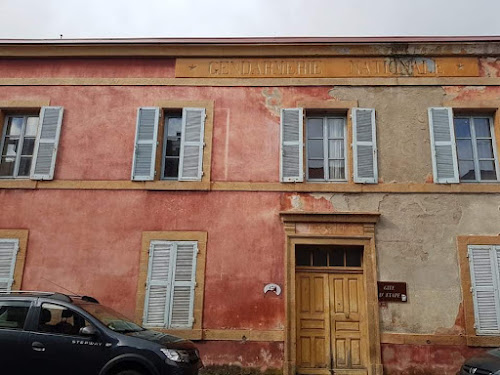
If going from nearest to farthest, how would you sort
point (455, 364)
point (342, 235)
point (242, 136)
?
point (455, 364) → point (342, 235) → point (242, 136)

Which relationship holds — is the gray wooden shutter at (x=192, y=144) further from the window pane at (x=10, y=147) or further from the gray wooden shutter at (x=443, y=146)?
the gray wooden shutter at (x=443, y=146)

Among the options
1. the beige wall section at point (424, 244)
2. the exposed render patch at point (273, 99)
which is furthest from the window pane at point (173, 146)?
the beige wall section at point (424, 244)

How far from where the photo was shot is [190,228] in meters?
9.12

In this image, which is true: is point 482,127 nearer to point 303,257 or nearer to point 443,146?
point 443,146

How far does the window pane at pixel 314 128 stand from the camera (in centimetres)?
970

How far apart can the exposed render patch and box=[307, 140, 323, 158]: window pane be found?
929 millimetres

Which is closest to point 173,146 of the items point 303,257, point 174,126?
point 174,126

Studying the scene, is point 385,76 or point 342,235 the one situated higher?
point 385,76

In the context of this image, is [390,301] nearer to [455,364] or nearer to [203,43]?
[455,364]

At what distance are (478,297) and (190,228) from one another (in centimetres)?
552

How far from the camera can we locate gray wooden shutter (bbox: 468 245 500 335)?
8.37 m

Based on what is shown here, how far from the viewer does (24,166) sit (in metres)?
9.74

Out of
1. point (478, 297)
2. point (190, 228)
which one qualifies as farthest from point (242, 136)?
point (478, 297)

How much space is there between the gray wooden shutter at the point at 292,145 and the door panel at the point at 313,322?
6.49ft
